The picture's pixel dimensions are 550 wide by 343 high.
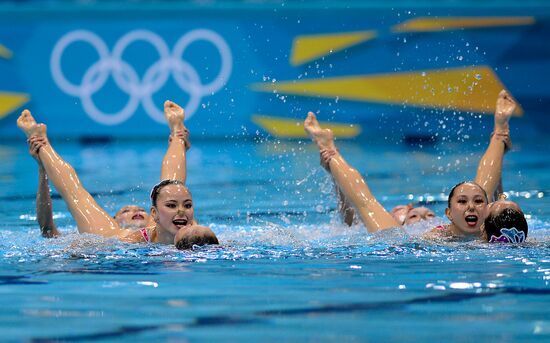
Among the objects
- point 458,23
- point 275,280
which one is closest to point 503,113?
point 275,280

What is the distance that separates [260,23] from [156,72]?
1.51 m

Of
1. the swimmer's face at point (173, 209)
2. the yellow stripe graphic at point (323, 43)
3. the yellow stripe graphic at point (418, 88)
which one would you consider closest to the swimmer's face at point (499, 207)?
the swimmer's face at point (173, 209)

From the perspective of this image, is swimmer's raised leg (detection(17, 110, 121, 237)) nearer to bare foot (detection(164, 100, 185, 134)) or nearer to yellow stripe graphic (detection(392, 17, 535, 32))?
bare foot (detection(164, 100, 185, 134))

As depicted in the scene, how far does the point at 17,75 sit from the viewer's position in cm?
1498

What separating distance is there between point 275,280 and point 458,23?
10053 mm

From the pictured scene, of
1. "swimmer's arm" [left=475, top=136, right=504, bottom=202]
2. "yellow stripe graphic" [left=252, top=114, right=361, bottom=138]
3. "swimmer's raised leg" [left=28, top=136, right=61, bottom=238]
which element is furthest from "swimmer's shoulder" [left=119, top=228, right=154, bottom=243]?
"yellow stripe graphic" [left=252, top=114, right=361, bottom=138]

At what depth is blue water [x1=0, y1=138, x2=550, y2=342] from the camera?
13.0 feet

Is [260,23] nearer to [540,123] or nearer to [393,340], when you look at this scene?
[540,123]

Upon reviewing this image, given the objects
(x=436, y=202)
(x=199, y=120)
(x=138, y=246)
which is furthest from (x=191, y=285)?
(x=199, y=120)

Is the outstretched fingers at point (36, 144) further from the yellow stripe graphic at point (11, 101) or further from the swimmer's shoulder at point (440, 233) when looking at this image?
the yellow stripe graphic at point (11, 101)

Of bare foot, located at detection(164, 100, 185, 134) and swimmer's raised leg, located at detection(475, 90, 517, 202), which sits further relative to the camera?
bare foot, located at detection(164, 100, 185, 134)

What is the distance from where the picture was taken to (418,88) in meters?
14.5

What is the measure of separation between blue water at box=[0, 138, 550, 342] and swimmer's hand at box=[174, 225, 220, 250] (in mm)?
64

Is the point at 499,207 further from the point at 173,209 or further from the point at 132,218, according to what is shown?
the point at 132,218
